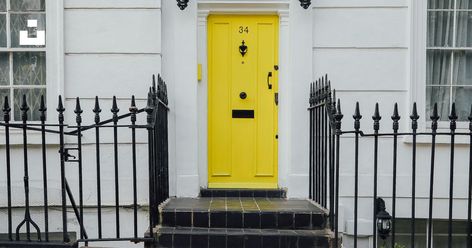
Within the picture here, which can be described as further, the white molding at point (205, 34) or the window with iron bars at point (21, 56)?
the white molding at point (205, 34)

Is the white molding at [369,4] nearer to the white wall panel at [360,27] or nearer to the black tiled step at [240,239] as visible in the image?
the white wall panel at [360,27]

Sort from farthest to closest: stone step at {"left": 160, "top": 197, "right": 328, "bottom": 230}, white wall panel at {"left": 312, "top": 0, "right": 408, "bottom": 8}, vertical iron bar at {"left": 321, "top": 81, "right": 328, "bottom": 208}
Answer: white wall panel at {"left": 312, "top": 0, "right": 408, "bottom": 8}
vertical iron bar at {"left": 321, "top": 81, "right": 328, "bottom": 208}
stone step at {"left": 160, "top": 197, "right": 328, "bottom": 230}

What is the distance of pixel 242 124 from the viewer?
20.9 feet

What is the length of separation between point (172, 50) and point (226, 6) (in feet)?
2.82

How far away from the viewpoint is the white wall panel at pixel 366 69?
605 centimetres

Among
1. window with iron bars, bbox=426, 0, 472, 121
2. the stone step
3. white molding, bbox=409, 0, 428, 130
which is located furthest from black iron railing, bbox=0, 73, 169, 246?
window with iron bars, bbox=426, 0, 472, 121

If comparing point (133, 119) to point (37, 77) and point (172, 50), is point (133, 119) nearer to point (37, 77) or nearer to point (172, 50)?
point (172, 50)

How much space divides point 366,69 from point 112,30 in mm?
3069

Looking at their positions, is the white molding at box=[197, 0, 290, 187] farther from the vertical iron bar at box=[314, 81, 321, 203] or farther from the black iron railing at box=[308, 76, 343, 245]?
the vertical iron bar at box=[314, 81, 321, 203]

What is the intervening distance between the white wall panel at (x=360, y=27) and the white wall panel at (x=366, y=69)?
0.10m

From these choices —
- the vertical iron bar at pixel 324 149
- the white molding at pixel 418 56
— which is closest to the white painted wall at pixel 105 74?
the vertical iron bar at pixel 324 149

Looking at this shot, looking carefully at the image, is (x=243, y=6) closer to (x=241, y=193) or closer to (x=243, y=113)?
(x=243, y=113)

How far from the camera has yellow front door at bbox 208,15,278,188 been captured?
249 inches

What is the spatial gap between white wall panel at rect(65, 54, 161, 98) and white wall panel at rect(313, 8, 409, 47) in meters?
2.01
